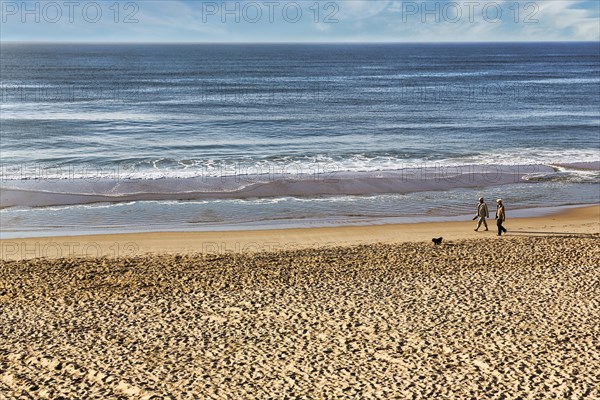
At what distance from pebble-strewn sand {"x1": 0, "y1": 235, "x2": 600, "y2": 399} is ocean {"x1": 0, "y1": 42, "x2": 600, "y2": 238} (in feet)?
17.2

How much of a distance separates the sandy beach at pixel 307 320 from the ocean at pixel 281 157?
400cm

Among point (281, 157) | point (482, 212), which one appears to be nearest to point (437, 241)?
point (482, 212)

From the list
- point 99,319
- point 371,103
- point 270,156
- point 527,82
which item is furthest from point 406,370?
point 527,82

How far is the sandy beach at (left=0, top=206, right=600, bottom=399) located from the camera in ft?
38.4

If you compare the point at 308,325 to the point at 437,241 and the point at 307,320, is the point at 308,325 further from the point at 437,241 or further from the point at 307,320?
the point at 437,241

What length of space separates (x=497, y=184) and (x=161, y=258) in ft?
52.7

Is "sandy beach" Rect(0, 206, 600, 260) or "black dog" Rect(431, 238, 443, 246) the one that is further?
"black dog" Rect(431, 238, 443, 246)

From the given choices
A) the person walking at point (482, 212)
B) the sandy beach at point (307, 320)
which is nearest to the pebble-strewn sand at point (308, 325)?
the sandy beach at point (307, 320)

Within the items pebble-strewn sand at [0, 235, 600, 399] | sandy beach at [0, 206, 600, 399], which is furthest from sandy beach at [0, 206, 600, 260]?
pebble-strewn sand at [0, 235, 600, 399]

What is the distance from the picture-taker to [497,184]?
1155 inches

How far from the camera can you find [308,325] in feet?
45.8

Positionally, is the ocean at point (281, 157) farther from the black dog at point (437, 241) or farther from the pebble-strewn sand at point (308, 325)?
the pebble-strewn sand at point (308, 325)

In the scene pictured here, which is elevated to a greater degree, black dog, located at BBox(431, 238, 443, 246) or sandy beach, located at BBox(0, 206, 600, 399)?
black dog, located at BBox(431, 238, 443, 246)

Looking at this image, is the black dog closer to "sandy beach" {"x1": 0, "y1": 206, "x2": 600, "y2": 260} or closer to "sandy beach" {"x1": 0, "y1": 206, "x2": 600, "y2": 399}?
"sandy beach" {"x1": 0, "y1": 206, "x2": 600, "y2": 399}
